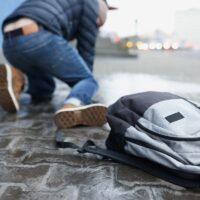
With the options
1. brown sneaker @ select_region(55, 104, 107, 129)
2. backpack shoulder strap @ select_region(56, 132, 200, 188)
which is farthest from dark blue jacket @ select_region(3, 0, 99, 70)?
backpack shoulder strap @ select_region(56, 132, 200, 188)

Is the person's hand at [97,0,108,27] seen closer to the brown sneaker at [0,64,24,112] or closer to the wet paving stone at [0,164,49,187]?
the brown sneaker at [0,64,24,112]

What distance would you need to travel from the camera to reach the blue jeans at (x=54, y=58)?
211cm

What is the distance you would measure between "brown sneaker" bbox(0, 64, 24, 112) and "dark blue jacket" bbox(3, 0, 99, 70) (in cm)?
34

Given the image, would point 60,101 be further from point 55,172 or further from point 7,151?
point 55,172

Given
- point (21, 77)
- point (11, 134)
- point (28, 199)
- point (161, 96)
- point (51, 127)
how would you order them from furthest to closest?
1. point (21, 77)
2. point (51, 127)
3. point (11, 134)
4. point (161, 96)
5. point (28, 199)

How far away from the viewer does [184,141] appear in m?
1.21

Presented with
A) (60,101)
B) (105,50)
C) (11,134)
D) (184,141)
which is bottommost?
(105,50)

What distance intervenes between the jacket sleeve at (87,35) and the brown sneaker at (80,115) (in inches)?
24.0

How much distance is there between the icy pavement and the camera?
1.16 meters

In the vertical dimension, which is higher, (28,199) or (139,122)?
(139,122)

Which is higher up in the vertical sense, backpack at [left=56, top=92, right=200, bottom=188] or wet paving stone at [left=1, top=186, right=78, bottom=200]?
backpack at [left=56, top=92, right=200, bottom=188]

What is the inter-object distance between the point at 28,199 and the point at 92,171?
12.5 inches

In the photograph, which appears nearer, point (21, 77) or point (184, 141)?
point (184, 141)

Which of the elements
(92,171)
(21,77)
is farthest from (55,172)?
(21,77)
